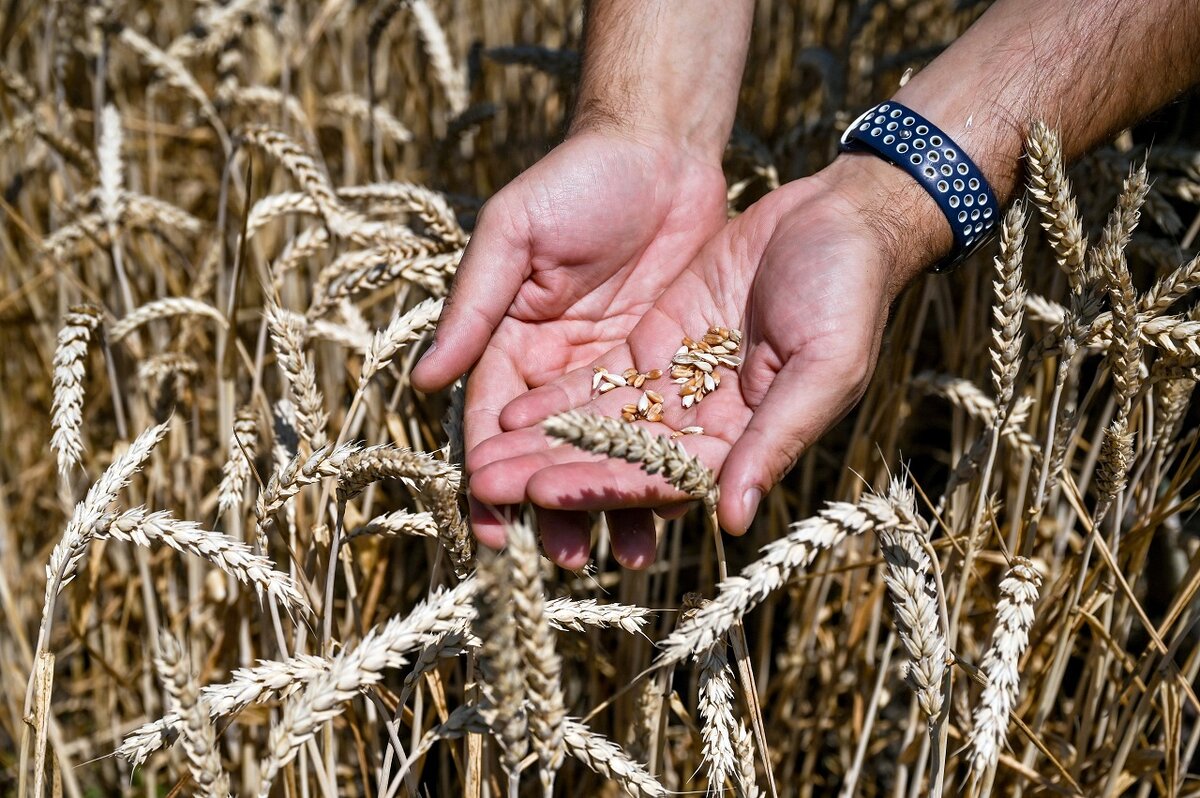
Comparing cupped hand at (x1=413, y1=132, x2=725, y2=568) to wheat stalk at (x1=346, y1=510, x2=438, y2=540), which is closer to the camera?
wheat stalk at (x1=346, y1=510, x2=438, y2=540)

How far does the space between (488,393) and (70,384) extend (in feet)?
2.06

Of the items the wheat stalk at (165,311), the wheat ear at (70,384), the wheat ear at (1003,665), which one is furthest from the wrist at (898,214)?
the wheat ear at (70,384)

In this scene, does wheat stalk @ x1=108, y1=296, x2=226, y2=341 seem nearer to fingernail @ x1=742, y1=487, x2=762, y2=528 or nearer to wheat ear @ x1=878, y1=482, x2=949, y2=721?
fingernail @ x1=742, y1=487, x2=762, y2=528

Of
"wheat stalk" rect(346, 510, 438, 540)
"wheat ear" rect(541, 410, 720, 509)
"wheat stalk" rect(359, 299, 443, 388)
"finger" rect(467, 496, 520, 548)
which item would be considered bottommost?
"finger" rect(467, 496, 520, 548)

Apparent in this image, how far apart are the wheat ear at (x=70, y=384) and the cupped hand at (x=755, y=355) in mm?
575

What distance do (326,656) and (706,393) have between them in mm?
755

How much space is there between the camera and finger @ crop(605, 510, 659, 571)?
1.40 metres

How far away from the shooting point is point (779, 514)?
2.09 metres

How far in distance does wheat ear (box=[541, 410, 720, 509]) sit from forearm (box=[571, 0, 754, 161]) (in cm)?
109

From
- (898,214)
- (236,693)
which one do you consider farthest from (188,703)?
(898,214)

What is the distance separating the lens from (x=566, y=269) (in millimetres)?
1784

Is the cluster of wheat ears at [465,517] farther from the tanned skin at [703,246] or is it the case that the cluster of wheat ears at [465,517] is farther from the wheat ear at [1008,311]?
the tanned skin at [703,246]

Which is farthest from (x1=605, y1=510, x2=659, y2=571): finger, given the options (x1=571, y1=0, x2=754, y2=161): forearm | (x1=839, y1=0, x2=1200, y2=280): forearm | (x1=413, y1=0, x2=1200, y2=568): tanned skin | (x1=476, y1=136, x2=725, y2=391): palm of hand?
(x1=571, y1=0, x2=754, y2=161): forearm

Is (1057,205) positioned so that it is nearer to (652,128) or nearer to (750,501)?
(750,501)
